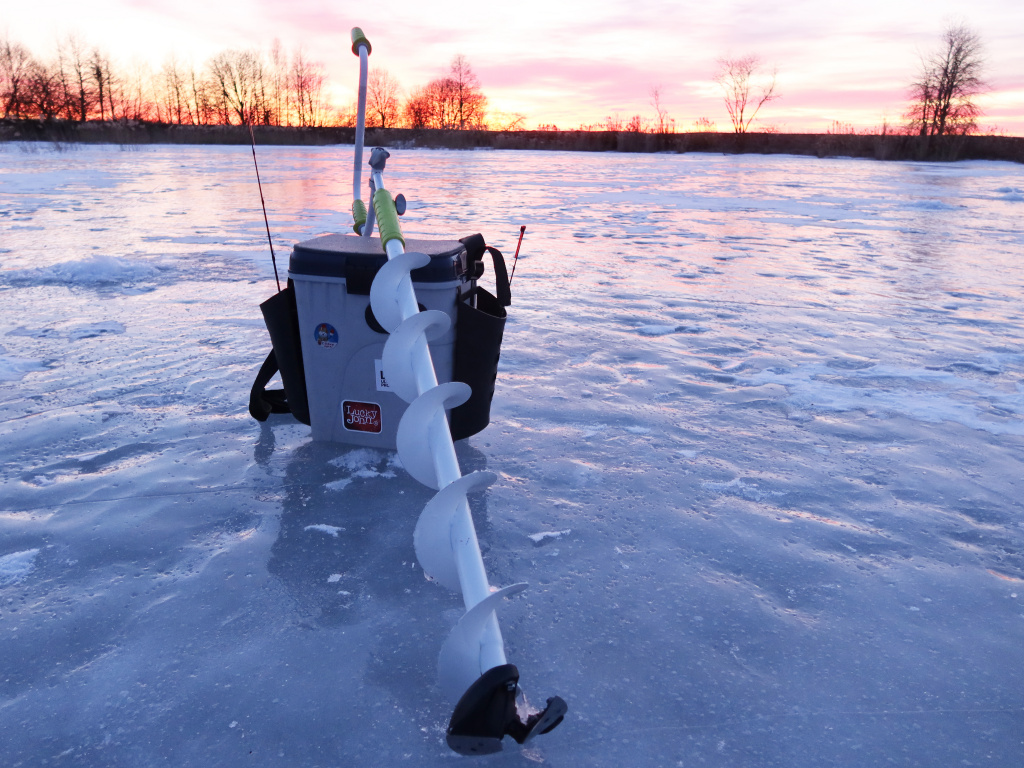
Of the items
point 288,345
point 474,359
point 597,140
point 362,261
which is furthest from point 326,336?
point 597,140

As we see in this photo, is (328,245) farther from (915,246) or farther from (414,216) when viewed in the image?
(915,246)

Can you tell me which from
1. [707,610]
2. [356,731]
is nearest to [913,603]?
[707,610]

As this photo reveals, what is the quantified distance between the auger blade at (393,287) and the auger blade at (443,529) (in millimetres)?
589

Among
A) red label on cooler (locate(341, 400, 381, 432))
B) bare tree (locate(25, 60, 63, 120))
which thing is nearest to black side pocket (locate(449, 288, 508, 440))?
red label on cooler (locate(341, 400, 381, 432))

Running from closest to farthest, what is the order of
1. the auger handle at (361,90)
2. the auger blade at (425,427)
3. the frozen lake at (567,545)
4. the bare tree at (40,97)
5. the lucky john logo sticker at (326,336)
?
the frozen lake at (567,545) → the auger blade at (425,427) → the lucky john logo sticker at (326,336) → the auger handle at (361,90) → the bare tree at (40,97)

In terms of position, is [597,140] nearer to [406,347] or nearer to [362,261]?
[362,261]

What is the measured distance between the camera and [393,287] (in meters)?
1.74

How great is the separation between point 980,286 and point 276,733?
20.3 ft

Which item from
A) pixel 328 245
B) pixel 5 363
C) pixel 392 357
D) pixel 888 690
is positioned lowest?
pixel 888 690

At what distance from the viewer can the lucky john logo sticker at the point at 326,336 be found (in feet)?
7.11

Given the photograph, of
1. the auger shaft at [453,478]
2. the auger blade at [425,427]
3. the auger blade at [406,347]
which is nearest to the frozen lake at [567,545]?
the auger shaft at [453,478]

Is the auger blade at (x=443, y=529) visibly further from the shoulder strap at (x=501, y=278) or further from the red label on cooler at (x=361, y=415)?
the shoulder strap at (x=501, y=278)

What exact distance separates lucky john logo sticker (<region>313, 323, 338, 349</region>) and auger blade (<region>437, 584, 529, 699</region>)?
50.1 inches

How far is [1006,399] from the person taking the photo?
114 inches
